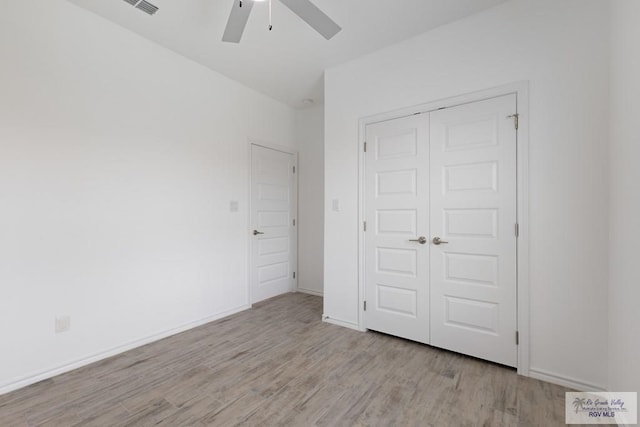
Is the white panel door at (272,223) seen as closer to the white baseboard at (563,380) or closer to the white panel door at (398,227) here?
the white panel door at (398,227)

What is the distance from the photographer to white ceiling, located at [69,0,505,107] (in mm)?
2303

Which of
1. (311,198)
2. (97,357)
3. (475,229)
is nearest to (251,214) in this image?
(311,198)

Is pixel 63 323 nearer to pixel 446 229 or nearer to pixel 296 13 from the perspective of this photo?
pixel 296 13

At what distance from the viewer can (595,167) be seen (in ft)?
6.28

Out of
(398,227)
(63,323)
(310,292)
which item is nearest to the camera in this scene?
(63,323)

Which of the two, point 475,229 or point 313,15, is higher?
point 313,15

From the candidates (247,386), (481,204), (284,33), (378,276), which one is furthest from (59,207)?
(481,204)

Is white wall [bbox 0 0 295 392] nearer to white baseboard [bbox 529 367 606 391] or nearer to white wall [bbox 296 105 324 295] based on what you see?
white wall [bbox 296 105 324 295]

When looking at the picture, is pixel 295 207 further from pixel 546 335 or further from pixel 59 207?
pixel 546 335

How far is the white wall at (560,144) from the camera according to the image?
1913 mm

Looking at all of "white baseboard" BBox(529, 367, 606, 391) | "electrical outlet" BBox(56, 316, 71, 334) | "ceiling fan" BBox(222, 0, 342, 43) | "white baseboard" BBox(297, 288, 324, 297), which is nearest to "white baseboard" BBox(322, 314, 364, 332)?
"white baseboard" BBox(297, 288, 324, 297)

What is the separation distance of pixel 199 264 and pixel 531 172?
325 centimetres

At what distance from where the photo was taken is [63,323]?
7.32ft

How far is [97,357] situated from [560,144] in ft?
13.1
